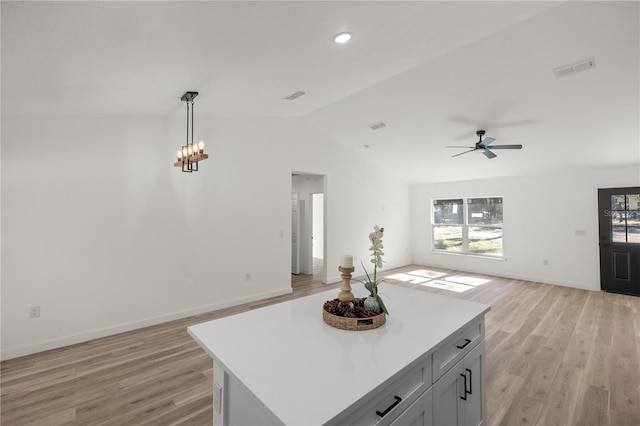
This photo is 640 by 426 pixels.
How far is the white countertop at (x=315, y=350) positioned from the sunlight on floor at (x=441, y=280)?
4.24m

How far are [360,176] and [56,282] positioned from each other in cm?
530

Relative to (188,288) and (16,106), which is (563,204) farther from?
(16,106)

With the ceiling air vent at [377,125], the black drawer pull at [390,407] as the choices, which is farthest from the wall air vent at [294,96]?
the black drawer pull at [390,407]

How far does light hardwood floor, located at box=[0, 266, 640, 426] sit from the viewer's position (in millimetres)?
2086

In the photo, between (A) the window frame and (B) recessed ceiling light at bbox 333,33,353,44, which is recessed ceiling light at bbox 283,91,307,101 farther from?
(A) the window frame

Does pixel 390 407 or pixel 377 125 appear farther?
pixel 377 125

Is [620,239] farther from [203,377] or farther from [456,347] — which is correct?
[203,377]

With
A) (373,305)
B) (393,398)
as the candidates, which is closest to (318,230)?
(373,305)

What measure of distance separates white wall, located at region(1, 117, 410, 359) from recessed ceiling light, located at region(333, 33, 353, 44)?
253 centimetres

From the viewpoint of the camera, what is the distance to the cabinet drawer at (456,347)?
1.30 m

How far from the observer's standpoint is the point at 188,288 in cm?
405

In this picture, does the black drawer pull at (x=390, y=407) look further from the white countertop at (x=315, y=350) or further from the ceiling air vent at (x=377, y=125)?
the ceiling air vent at (x=377, y=125)

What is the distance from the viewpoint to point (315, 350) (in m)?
1.18

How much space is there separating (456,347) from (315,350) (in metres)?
0.76
